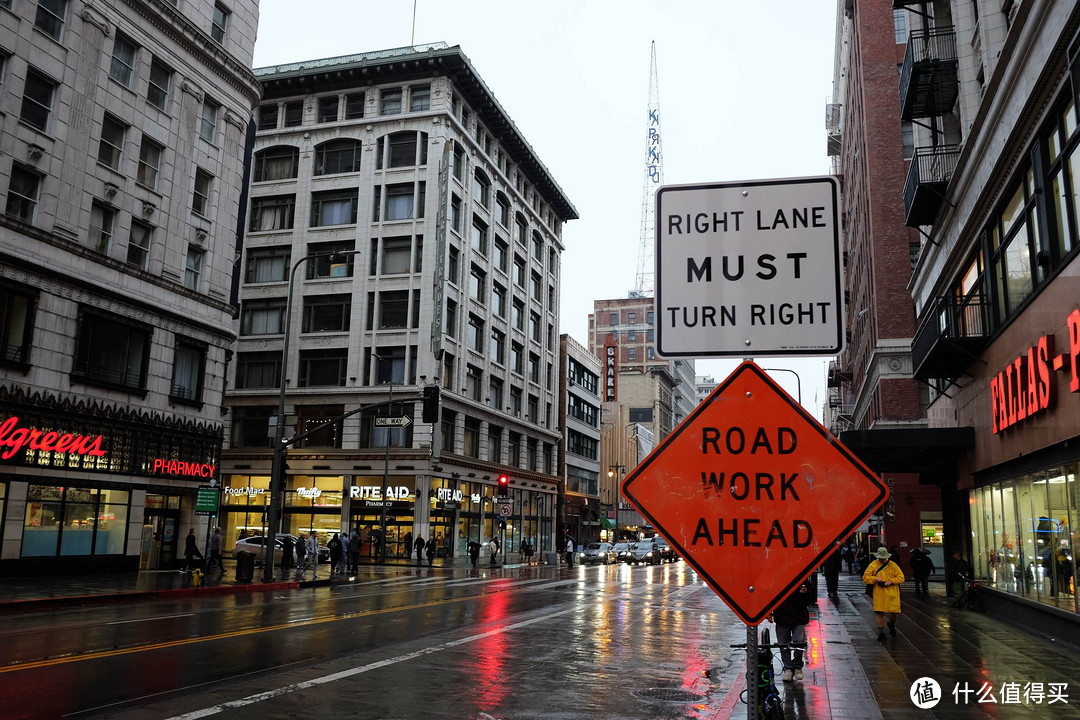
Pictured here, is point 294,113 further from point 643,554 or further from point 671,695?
point 671,695

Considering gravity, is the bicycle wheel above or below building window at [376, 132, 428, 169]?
below

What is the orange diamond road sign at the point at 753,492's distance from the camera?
12.5 feet

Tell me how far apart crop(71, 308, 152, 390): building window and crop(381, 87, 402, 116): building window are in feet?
95.1

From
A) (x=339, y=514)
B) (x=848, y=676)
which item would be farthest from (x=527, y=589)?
(x=339, y=514)

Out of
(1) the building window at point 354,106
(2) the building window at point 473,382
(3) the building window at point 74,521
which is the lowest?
(3) the building window at point 74,521

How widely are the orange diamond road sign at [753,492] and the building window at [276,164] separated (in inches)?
2262

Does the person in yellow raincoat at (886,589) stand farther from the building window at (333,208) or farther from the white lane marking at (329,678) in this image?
the building window at (333,208)

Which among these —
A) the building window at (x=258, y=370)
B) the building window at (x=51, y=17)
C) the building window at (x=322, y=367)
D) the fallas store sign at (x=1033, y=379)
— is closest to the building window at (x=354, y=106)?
the building window at (x=322, y=367)

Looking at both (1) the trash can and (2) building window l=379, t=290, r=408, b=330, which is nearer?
(1) the trash can

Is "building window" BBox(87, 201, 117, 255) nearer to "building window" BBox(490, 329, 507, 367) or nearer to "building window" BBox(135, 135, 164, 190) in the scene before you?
"building window" BBox(135, 135, 164, 190)

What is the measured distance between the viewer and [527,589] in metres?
29.3

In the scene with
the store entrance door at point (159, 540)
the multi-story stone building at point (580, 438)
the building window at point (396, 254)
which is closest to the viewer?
the store entrance door at point (159, 540)

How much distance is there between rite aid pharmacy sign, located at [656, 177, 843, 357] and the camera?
13.4 feet

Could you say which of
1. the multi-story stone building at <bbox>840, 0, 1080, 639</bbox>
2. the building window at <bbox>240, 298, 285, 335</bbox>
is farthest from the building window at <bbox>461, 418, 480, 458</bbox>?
the multi-story stone building at <bbox>840, 0, 1080, 639</bbox>
